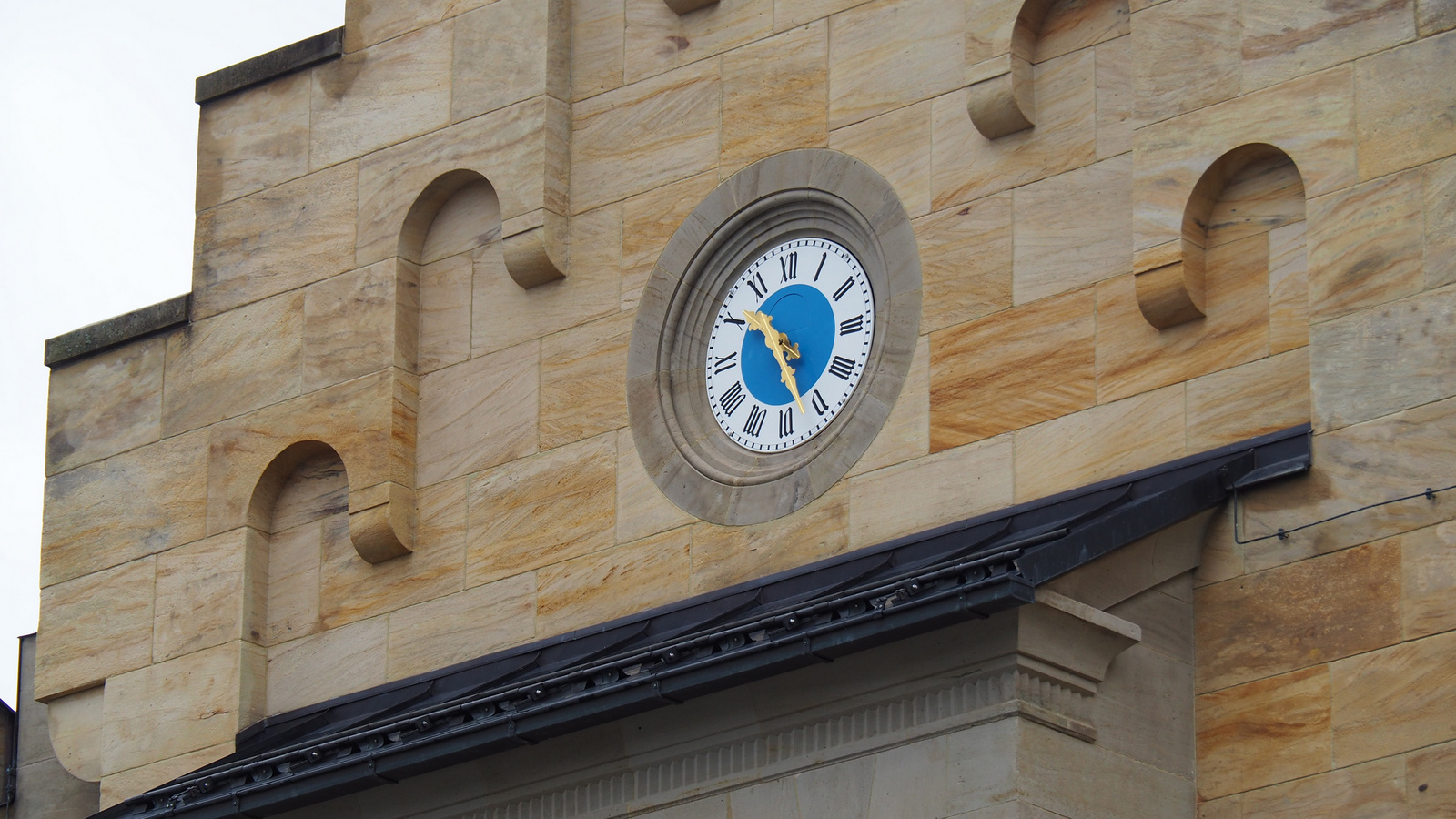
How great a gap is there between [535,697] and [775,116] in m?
5.12

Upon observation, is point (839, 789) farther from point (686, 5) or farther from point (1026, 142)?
point (686, 5)

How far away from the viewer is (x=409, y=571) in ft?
79.1

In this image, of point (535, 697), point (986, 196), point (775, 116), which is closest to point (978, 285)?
point (986, 196)

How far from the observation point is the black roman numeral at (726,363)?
2275 centimetres

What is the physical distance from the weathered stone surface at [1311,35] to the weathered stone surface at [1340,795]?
14.8 ft

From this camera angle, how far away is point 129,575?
84.4 ft

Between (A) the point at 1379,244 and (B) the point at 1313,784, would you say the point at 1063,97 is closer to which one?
(A) the point at 1379,244

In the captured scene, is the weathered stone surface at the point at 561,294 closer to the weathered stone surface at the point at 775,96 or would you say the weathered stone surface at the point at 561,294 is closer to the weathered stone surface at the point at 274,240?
the weathered stone surface at the point at 775,96

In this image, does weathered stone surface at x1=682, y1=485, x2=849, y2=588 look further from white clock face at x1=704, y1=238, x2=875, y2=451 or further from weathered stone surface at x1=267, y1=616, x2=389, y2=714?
weathered stone surface at x1=267, y1=616, x2=389, y2=714

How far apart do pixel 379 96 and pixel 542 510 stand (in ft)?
13.8

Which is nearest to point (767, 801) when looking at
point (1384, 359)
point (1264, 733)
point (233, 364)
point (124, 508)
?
point (1264, 733)

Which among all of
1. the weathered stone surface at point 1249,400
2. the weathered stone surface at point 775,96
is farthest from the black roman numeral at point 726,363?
the weathered stone surface at point 1249,400

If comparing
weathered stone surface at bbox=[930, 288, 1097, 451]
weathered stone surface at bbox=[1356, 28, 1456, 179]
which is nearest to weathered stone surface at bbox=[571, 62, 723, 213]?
weathered stone surface at bbox=[930, 288, 1097, 451]

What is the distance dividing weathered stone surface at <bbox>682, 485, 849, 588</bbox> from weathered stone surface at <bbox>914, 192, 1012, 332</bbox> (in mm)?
1452
